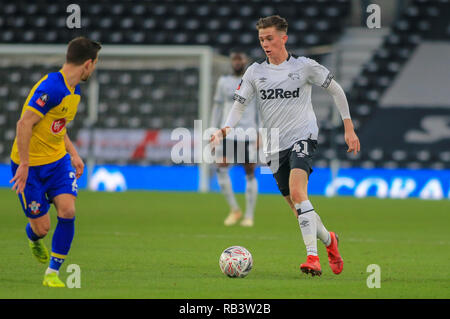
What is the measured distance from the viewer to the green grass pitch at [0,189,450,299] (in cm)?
653

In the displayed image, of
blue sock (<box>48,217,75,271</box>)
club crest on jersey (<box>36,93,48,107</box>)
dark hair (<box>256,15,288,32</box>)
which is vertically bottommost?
blue sock (<box>48,217,75,271</box>)

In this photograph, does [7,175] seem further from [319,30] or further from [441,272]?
[441,272]

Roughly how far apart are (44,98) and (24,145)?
361mm

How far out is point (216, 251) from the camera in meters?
9.30

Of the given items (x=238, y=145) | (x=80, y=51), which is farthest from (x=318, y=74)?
(x=238, y=145)

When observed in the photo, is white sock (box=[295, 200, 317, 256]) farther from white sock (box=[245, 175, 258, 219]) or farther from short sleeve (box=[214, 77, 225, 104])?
short sleeve (box=[214, 77, 225, 104])

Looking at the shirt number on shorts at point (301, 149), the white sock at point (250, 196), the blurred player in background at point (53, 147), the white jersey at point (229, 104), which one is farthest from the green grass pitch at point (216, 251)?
the white jersey at point (229, 104)

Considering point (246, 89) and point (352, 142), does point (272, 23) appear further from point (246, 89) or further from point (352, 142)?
point (352, 142)

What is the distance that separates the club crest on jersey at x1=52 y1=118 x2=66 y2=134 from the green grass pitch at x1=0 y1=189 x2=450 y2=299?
1.11 m

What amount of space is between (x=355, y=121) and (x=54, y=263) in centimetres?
1647

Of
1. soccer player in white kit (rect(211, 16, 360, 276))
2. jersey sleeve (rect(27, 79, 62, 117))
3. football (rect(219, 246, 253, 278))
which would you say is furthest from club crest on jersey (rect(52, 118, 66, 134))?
football (rect(219, 246, 253, 278))

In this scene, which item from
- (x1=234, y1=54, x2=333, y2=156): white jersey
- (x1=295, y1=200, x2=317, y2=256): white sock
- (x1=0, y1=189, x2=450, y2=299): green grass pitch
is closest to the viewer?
(x1=0, y1=189, x2=450, y2=299): green grass pitch

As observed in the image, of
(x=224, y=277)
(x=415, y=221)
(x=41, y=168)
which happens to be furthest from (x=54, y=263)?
(x=415, y=221)
